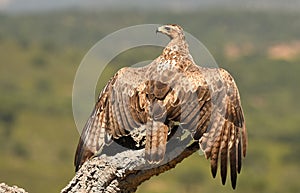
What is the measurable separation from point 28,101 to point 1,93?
9.27 meters

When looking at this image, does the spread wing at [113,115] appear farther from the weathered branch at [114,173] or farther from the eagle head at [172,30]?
the eagle head at [172,30]

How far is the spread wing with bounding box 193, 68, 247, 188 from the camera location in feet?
31.5

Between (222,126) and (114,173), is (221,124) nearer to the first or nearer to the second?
(222,126)

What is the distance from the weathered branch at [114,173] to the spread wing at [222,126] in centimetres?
76

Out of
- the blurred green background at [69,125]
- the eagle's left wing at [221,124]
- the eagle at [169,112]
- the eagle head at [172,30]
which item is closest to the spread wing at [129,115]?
the eagle at [169,112]

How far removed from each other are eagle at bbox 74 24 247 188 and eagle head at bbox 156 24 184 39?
82 cm

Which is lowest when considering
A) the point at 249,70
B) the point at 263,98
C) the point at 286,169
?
the point at 286,169

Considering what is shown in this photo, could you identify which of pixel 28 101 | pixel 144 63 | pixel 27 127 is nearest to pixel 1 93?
pixel 28 101

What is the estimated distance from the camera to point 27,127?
106 metres

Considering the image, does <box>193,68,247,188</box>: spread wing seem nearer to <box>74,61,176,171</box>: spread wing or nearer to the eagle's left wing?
the eagle's left wing

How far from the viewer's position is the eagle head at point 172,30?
1114 centimetres

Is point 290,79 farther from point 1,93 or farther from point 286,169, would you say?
point 286,169

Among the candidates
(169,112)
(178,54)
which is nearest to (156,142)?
(169,112)

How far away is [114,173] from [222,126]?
1741 millimetres
